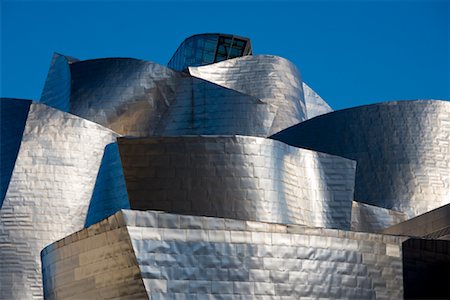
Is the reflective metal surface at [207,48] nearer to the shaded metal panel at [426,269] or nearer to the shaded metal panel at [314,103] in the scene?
the shaded metal panel at [314,103]

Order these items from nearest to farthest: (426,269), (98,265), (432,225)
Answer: (98,265) < (426,269) < (432,225)

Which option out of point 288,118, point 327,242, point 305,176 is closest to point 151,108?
point 288,118

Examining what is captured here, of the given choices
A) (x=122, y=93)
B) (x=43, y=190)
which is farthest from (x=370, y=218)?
(x=43, y=190)

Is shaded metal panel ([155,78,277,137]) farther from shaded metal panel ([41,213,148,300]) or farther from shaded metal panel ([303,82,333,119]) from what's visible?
shaded metal panel ([41,213,148,300])

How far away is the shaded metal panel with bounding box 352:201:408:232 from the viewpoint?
24469 mm

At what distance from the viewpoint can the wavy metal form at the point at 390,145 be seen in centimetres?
2738

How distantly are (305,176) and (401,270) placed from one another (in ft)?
15.5

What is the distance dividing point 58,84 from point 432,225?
43.2 ft

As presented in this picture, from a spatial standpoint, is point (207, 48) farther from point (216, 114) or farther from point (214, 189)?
point (214, 189)

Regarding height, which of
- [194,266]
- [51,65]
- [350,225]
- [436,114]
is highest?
[51,65]

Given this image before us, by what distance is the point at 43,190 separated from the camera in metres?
24.6

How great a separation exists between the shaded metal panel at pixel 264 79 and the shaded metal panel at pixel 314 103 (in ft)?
20.9

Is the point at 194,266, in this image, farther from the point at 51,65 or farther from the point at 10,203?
the point at 51,65

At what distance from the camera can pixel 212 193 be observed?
65.3 feet
